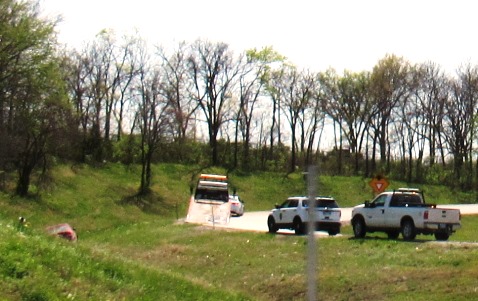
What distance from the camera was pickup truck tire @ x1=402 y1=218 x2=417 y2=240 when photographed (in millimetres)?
34812

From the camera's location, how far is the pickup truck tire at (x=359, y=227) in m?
37.5

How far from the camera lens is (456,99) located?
91.6m

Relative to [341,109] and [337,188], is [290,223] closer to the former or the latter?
[337,188]

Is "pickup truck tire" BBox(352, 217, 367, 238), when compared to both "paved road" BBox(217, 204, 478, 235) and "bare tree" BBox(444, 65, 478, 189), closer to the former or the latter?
"paved road" BBox(217, 204, 478, 235)

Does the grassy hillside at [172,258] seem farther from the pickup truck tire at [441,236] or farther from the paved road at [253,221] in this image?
the paved road at [253,221]

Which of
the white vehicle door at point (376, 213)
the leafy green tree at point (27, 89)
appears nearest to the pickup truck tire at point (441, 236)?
the white vehicle door at point (376, 213)

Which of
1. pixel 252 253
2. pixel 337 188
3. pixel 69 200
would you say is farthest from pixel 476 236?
pixel 337 188

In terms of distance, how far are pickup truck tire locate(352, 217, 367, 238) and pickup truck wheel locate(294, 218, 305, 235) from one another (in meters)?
2.73

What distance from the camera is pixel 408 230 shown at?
35031 mm

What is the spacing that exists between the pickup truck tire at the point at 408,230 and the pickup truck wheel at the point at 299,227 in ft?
18.8

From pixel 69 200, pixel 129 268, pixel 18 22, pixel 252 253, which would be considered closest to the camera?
pixel 129 268

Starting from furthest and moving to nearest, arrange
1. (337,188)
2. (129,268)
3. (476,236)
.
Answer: (337,188), (476,236), (129,268)

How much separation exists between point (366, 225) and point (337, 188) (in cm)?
4536

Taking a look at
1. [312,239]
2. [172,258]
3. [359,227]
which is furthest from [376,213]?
[312,239]
